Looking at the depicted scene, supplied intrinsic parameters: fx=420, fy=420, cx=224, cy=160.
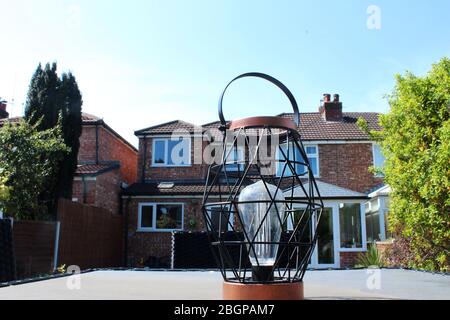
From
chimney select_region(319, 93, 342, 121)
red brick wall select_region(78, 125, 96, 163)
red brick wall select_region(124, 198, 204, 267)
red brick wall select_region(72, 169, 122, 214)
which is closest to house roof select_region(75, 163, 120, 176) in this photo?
red brick wall select_region(72, 169, 122, 214)

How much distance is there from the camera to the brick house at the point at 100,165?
695 inches

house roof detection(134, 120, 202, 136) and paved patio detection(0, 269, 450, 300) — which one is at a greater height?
house roof detection(134, 120, 202, 136)

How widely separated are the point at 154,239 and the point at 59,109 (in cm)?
695

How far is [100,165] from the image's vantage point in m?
19.6

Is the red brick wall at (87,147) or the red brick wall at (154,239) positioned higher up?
the red brick wall at (87,147)

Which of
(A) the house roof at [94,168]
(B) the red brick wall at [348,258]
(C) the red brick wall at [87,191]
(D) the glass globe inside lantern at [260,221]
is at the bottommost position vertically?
(B) the red brick wall at [348,258]

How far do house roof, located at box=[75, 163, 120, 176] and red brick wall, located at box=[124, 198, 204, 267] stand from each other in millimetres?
2281

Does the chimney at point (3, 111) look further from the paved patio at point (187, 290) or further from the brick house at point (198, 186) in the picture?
the paved patio at point (187, 290)

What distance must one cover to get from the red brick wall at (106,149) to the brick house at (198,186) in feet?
5.65

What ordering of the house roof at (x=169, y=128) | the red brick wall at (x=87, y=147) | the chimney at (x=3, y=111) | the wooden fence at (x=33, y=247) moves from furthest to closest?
1. the chimney at (x=3, y=111)
2. the house roof at (x=169, y=128)
3. the red brick wall at (x=87, y=147)
4. the wooden fence at (x=33, y=247)

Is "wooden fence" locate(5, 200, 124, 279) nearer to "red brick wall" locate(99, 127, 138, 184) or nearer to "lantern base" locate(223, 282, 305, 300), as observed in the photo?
"red brick wall" locate(99, 127, 138, 184)

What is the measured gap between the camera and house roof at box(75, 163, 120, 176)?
57.4ft

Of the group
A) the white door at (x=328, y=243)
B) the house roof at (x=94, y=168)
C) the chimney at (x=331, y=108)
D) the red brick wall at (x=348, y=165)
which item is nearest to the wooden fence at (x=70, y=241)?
the house roof at (x=94, y=168)
